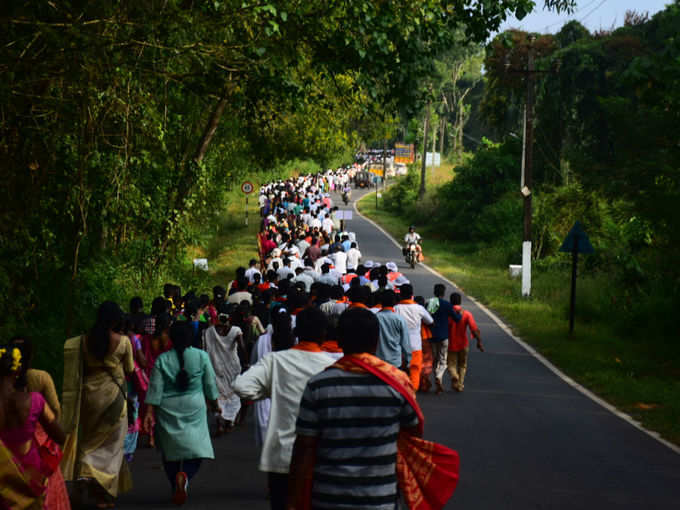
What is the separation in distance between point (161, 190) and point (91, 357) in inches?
421

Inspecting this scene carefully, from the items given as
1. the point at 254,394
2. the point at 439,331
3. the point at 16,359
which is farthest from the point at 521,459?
the point at 16,359

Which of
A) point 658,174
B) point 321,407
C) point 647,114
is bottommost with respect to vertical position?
point 321,407

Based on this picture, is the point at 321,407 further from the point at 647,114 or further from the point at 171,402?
the point at 647,114

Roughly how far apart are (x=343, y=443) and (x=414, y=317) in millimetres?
8588

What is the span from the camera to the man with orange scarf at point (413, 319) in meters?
12.7

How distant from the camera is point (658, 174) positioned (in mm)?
16844

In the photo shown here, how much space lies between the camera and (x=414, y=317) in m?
12.7

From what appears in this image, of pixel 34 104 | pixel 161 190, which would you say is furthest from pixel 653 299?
pixel 34 104

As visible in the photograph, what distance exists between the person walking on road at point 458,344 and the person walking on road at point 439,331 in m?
0.11

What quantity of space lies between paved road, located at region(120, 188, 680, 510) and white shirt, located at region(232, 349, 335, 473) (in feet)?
6.23

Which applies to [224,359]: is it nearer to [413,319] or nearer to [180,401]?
[413,319]

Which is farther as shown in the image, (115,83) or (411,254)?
(411,254)

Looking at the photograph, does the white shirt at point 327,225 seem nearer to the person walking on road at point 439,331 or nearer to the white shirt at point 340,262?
the white shirt at point 340,262

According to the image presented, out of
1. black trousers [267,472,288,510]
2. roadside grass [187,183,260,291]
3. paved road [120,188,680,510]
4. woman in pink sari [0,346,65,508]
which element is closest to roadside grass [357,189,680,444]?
paved road [120,188,680,510]
